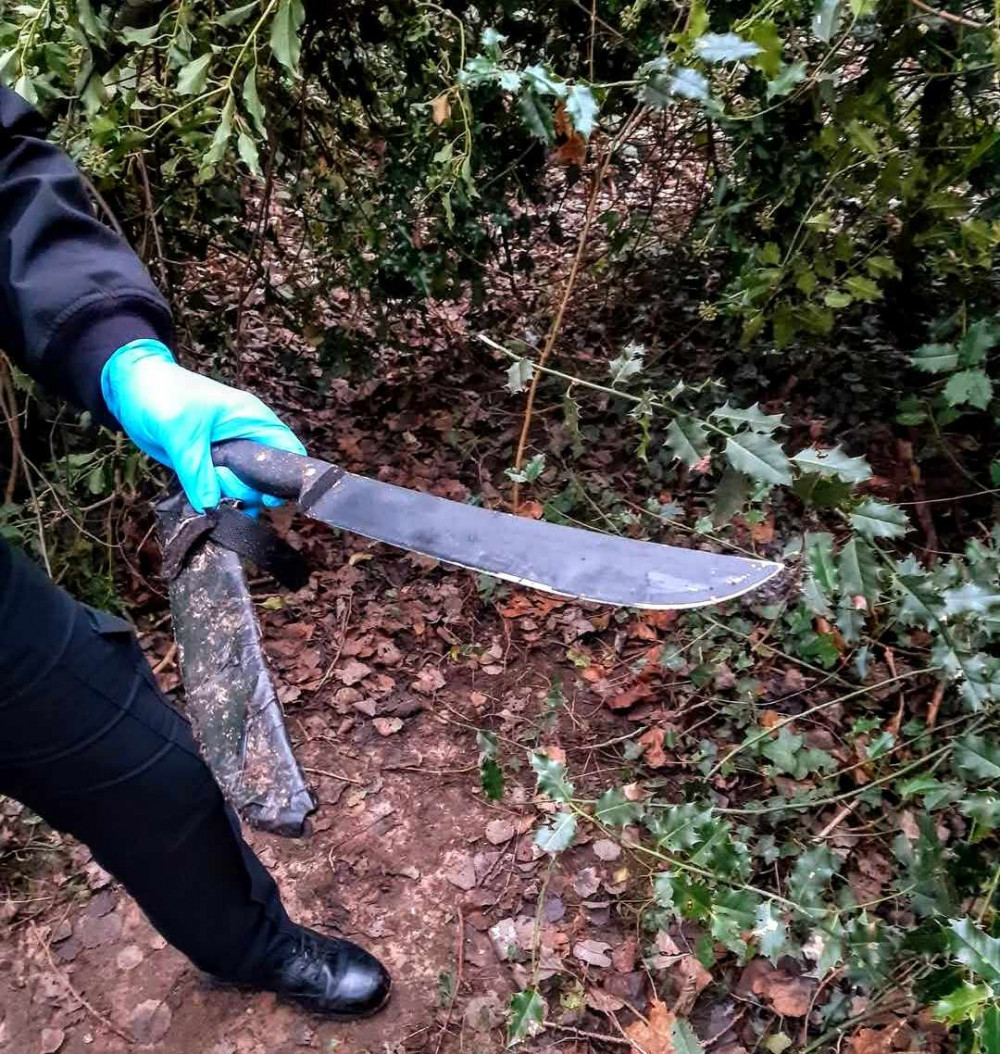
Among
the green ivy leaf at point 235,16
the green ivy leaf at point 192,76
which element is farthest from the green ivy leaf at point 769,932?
the green ivy leaf at point 235,16

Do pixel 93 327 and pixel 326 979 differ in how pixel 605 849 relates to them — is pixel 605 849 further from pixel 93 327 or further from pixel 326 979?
pixel 93 327

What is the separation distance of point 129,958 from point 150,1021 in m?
0.17

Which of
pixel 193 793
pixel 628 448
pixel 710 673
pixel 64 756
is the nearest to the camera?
pixel 64 756

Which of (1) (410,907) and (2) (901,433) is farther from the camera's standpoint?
(2) (901,433)

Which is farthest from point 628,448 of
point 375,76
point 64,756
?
point 64,756

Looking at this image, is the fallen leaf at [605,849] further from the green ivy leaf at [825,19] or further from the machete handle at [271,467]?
the green ivy leaf at [825,19]

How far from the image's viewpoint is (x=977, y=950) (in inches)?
42.2

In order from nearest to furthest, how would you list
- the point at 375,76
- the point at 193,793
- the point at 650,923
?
the point at 193,793, the point at 650,923, the point at 375,76

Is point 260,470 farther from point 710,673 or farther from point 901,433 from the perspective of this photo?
point 901,433

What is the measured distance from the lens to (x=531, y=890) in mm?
2090

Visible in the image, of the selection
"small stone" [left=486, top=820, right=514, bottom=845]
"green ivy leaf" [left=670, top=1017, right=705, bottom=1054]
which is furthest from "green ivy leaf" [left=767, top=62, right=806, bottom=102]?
"small stone" [left=486, top=820, right=514, bottom=845]

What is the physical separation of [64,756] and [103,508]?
1.58m

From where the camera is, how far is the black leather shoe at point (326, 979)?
1.84 m

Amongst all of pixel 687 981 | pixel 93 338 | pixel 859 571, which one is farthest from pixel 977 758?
pixel 93 338
